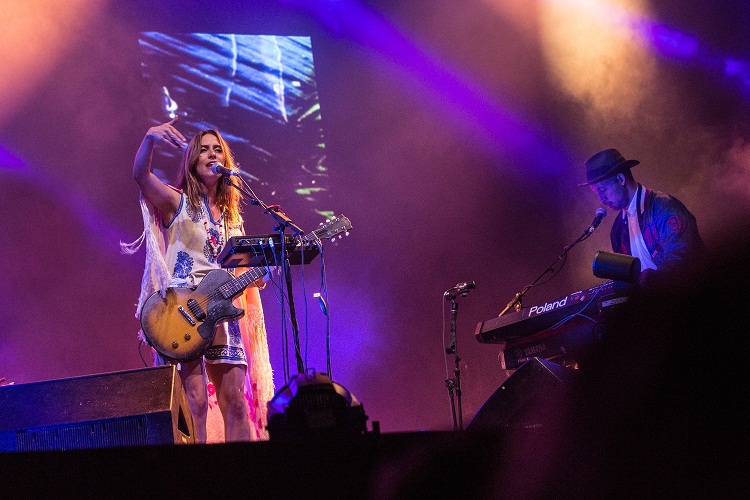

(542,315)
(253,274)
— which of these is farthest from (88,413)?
(542,315)

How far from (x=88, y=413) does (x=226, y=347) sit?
3.65 ft

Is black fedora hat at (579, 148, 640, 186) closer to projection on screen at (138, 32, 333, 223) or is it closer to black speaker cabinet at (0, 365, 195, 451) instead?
projection on screen at (138, 32, 333, 223)

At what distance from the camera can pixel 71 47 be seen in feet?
20.4

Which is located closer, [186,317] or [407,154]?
[186,317]

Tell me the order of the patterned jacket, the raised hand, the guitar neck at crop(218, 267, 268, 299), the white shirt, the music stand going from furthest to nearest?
the white shirt, the patterned jacket, the guitar neck at crop(218, 267, 268, 299), the raised hand, the music stand

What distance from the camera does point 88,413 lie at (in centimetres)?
282

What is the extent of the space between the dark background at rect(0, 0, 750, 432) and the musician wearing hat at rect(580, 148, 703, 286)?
2.04m

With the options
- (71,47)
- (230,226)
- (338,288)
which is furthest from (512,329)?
(71,47)

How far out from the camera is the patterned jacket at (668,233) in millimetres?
4375

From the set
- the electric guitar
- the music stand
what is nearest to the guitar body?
the electric guitar

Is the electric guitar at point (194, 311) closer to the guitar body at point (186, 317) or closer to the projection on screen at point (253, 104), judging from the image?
the guitar body at point (186, 317)

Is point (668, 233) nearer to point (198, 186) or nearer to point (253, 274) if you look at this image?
point (253, 274)

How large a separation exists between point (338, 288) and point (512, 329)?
8.31ft

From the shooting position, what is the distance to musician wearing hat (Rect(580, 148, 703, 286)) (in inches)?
173
